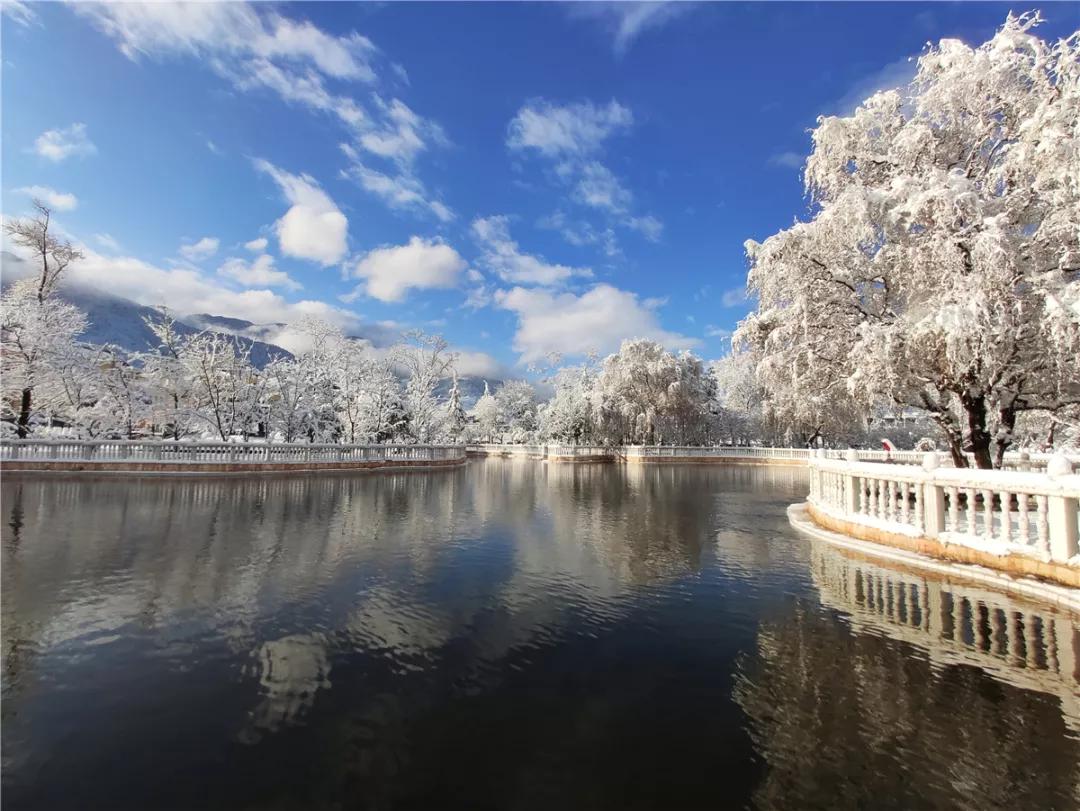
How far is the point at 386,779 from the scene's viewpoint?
2.80 meters

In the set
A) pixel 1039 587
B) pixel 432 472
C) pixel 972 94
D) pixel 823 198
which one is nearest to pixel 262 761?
pixel 1039 587

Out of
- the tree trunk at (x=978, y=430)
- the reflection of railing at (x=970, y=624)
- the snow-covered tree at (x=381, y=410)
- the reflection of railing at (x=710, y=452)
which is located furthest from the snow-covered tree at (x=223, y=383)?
the tree trunk at (x=978, y=430)

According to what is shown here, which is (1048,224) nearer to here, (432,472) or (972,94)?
(972,94)

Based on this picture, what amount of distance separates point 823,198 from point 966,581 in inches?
374

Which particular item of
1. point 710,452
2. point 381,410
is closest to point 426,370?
point 381,410

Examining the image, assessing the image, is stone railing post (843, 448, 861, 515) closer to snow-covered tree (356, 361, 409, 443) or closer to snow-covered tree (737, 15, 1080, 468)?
snow-covered tree (737, 15, 1080, 468)

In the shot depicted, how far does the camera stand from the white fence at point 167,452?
18.2 metres

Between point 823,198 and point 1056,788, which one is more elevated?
point 823,198

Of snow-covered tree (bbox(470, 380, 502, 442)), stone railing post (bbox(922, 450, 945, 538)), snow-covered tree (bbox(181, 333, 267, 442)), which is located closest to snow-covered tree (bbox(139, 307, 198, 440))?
snow-covered tree (bbox(181, 333, 267, 442))

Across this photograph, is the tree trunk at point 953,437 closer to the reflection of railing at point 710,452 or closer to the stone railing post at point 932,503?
the stone railing post at point 932,503

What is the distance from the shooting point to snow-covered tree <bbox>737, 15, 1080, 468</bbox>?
8812mm

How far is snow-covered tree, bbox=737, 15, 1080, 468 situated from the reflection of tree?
6894 millimetres

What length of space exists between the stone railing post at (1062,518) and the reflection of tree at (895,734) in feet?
9.79

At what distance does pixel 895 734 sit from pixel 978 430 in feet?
33.1
